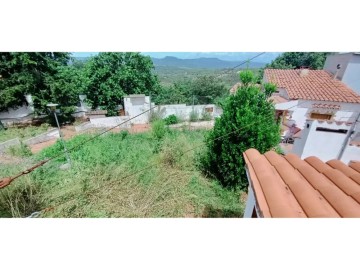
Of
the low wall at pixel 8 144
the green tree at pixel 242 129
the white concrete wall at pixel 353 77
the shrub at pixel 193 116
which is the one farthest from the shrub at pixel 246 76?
the low wall at pixel 8 144

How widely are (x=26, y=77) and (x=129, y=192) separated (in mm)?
14490

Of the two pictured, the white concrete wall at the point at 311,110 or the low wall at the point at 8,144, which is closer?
the white concrete wall at the point at 311,110

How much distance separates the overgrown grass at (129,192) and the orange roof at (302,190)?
2.24 m

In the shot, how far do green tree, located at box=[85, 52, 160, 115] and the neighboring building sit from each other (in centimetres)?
1441

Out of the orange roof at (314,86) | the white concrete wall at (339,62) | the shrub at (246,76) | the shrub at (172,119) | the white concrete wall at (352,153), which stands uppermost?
the white concrete wall at (339,62)

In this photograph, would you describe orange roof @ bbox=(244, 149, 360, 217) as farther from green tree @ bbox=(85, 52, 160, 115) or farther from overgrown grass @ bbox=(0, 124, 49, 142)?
green tree @ bbox=(85, 52, 160, 115)

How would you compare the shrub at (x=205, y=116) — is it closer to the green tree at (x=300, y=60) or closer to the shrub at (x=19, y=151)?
the green tree at (x=300, y=60)

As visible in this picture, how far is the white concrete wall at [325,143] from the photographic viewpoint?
14.3 feet

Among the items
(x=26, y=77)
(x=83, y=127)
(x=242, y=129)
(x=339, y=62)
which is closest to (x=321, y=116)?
(x=339, y=62)

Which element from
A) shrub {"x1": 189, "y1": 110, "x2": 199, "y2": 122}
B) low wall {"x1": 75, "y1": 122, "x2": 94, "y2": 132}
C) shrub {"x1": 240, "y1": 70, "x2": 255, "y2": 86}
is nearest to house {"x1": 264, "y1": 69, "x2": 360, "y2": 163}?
shrub {"x1": 240, "y1": 70, "x2": 255, "y2": 86}

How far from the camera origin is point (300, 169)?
5.63ft

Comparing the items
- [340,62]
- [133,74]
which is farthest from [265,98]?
[133,74]

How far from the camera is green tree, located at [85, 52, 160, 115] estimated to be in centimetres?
1625
